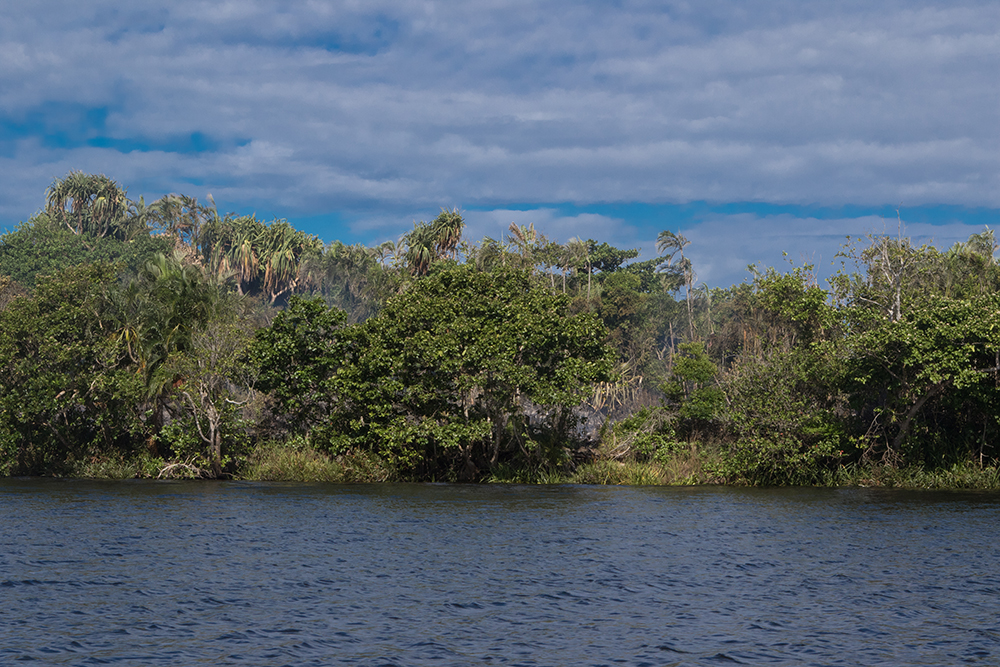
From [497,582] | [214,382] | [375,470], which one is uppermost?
[214,382]

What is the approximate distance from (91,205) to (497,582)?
92.7 m

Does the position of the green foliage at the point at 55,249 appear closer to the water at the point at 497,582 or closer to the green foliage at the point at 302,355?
the green foliage at the point at 302,355

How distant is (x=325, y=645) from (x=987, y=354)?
101 feet

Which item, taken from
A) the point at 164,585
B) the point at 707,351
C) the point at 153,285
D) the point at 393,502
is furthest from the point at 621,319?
the point at 164,585

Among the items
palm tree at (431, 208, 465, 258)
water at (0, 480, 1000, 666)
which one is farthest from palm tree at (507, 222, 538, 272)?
water at (0, 480, 1000, 666)

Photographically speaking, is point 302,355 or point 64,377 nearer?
point 64,377

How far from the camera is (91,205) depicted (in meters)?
101

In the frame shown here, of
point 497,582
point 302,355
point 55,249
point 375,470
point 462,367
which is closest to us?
point 497,582

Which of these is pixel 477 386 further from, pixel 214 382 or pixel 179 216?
pixel 179 216

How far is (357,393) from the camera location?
1629 inches

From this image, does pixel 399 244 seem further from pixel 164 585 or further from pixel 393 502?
pixel 164 585

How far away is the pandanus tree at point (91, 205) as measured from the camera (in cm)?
10012

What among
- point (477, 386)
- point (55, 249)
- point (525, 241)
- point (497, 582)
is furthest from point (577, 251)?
point (497, 582)

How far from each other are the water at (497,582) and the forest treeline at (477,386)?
6.09 meters
